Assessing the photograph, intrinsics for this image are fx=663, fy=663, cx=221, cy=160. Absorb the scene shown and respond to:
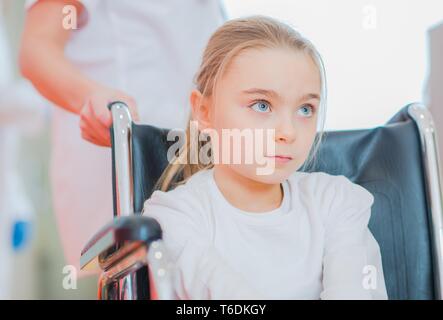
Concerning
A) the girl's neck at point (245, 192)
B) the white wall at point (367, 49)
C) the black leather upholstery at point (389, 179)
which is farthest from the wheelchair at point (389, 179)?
the white wall at point (367, 49)

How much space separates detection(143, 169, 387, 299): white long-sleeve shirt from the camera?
0.89m

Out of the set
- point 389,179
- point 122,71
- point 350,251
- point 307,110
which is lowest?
point 350,251

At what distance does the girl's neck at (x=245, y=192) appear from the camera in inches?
39.7

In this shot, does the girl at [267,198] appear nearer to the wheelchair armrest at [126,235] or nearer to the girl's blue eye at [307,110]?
the girl's blue eye at [307,110]

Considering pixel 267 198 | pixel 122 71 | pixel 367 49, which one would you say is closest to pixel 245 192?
pixel 267 198

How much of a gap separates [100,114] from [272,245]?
1.28ft

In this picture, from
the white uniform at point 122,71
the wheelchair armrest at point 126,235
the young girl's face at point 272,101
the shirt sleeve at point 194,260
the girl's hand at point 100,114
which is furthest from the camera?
the white uniform at point 122,71

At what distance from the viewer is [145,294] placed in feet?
3.17

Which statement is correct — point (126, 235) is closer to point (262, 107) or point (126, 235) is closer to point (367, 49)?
point (262, 107)

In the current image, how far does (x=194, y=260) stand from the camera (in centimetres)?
89

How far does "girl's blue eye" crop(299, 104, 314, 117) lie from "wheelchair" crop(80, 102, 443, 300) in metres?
0.14

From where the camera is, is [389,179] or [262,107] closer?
[262,107]

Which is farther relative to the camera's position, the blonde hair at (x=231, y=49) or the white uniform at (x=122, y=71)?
the white uniform at (x=122, y=71)

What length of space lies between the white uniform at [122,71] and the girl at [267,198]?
37 cm
